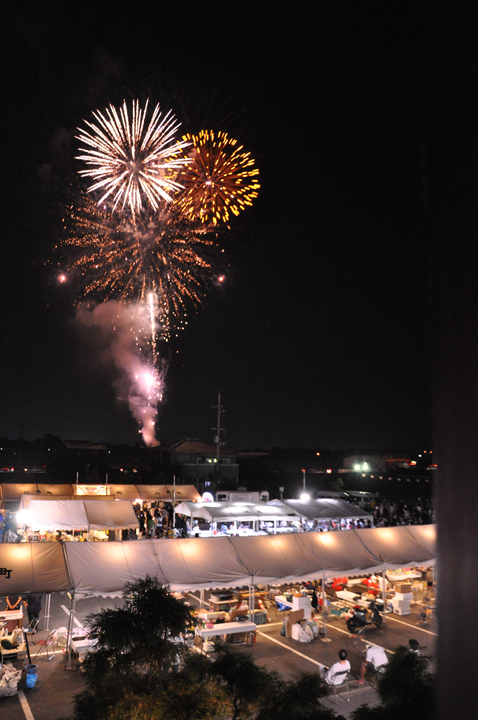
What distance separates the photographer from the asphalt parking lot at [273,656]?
7.46 m

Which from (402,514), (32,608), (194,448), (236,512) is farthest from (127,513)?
(194,448)

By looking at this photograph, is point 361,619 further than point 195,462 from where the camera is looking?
No

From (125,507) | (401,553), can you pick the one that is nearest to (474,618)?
(401,553)

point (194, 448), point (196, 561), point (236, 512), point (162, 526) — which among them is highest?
point (194, 448)

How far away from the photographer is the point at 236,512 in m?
18.8

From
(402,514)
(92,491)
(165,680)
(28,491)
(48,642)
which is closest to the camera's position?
(165,680)

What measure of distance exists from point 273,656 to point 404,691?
5957mm

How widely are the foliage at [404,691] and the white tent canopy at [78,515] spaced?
48.2 ft

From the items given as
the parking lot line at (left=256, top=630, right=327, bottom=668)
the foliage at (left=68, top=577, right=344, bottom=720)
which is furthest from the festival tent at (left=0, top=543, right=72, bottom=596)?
the parking lot line at (left=256, top=630, right=327, bottom=668)

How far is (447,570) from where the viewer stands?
1.61 metres

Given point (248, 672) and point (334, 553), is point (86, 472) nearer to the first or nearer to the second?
point (334, 553)

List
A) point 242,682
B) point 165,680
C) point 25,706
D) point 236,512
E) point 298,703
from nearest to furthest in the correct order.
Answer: point 298,703, point 165,680, point 242,682, point 25,706, point 236,512

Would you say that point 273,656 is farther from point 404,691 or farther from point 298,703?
point 404,691

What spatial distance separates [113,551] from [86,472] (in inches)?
1518
